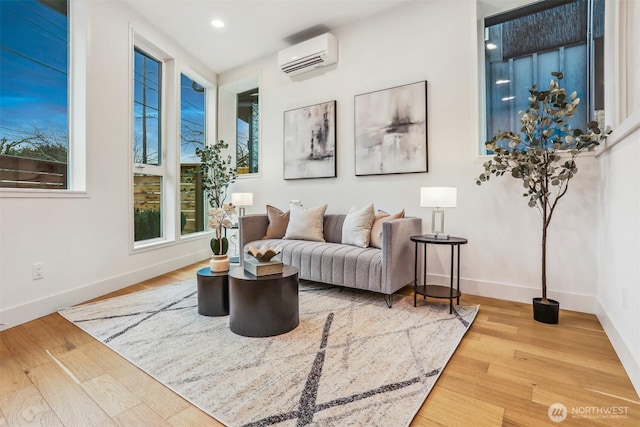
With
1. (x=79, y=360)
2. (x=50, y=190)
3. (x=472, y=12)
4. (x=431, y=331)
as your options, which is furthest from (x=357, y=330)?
(x=472, y=12)

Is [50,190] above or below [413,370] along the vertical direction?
above

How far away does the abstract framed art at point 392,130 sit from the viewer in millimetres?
3111

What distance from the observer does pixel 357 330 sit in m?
2.07

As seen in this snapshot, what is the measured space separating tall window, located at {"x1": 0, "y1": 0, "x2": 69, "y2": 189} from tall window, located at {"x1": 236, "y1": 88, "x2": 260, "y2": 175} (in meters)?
2.32

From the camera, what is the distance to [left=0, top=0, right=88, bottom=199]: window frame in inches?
108

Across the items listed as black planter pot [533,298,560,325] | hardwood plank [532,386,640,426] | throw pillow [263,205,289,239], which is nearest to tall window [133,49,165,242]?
throw pillow [263,205,289,239]

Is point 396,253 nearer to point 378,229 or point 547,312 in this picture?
point 378,229

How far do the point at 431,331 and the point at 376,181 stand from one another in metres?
1.82

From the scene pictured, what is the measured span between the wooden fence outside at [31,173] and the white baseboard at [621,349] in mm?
4204

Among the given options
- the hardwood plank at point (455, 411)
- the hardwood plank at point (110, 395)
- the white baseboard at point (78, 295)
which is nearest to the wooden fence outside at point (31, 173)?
the white baseboard at point (78, 295)

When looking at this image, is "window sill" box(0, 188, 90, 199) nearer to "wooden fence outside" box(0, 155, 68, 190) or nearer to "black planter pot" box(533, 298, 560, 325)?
"wooden fence outside" box(0, 155, 68, 190)

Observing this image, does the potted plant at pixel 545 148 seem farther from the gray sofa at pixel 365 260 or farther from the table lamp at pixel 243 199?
the table lamp at pixel 243 199

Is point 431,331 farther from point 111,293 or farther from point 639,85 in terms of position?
point 111,293

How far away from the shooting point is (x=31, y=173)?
8.17ft
